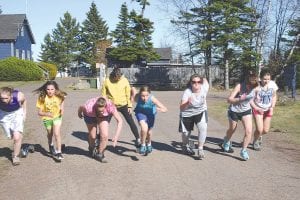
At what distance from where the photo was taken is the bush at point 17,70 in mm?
39781

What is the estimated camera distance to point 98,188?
21.3ft

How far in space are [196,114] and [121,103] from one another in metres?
1.60

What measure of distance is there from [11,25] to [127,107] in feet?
146

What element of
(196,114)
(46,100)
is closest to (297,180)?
(196,114)

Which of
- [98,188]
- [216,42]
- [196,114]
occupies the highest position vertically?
[216,42]

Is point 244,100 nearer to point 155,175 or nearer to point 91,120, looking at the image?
point 155,175

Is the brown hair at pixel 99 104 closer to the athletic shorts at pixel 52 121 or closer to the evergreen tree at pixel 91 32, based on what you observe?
the athletic shorts at pixel 52 121

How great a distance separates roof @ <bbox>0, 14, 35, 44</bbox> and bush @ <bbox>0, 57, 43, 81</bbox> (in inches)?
350

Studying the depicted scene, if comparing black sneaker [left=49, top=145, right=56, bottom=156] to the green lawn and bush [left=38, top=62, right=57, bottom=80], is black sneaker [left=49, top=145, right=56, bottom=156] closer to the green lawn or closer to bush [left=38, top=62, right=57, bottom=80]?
the green lawn

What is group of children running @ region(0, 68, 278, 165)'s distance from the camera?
812 centimetres

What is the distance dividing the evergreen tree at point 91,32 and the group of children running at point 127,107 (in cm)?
7674

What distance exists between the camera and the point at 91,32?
8700cm

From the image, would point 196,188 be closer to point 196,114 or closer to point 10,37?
point 196,114

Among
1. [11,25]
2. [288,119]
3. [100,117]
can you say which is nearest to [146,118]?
[100,117]
